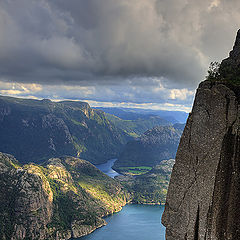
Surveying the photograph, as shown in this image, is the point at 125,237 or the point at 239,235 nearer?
the point at 239,235

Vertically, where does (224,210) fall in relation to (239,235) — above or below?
above

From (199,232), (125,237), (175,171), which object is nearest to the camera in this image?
(199,232)

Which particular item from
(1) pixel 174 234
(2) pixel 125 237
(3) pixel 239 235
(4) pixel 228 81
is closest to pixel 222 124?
(4) pixel 228 81

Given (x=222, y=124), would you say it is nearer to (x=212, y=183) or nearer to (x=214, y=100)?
(x=214, y=100)

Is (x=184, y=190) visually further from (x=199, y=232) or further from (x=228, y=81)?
(x=228, y=81)

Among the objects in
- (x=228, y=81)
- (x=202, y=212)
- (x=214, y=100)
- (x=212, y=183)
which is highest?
(x=228, y=81)

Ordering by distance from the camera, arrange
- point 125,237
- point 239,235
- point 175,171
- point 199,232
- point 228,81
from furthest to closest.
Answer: point 125,237 → point 175,171 → point 228,81 → point 199,232 → point 239,235

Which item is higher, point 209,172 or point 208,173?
point 209,172
